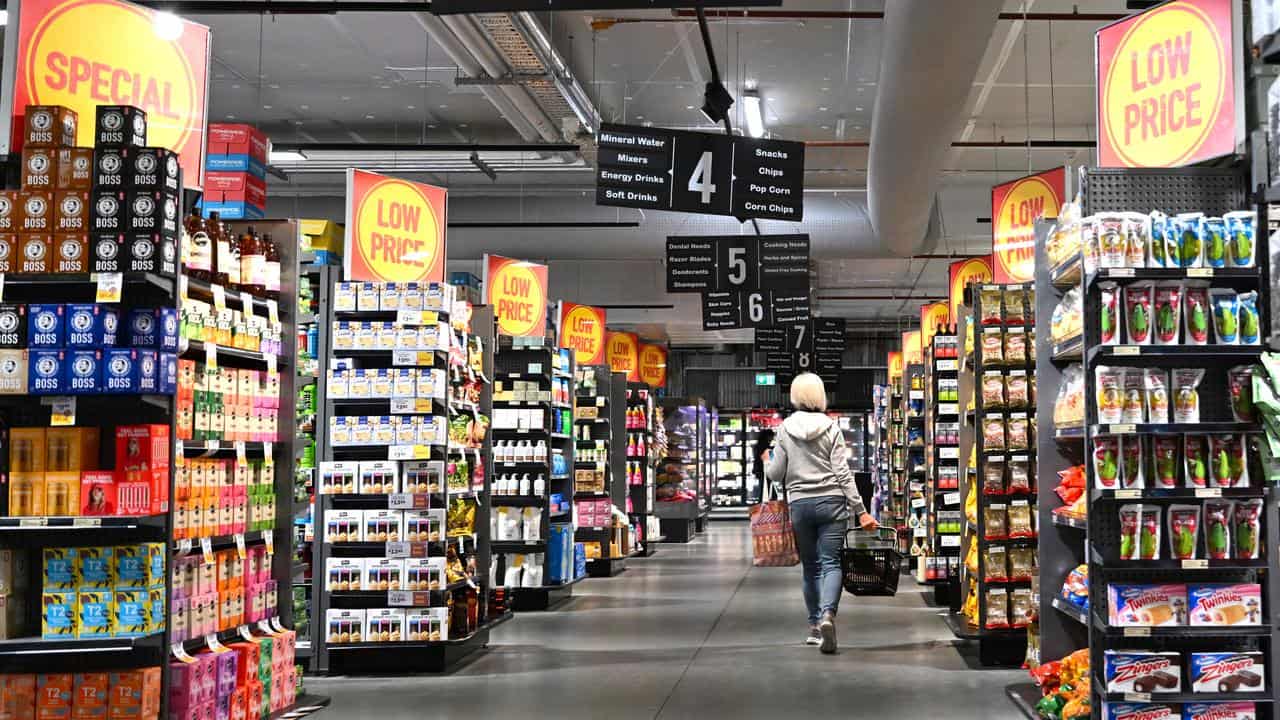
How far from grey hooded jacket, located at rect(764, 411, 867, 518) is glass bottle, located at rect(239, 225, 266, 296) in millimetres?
3894

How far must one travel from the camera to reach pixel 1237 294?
5078mm

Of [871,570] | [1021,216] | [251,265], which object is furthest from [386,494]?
[1021,216]

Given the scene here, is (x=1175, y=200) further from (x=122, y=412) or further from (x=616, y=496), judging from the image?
(x=616, y=496)

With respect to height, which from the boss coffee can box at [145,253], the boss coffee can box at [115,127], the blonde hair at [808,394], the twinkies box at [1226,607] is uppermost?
the boss coffee can box at [115,127]

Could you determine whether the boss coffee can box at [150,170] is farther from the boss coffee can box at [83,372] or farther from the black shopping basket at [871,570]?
the black shopping basket at [871,570]

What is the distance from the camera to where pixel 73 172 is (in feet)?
15.8

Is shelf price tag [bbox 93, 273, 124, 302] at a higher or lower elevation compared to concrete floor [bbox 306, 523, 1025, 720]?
higher

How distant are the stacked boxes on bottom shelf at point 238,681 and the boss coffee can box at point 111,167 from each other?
181 centimetres

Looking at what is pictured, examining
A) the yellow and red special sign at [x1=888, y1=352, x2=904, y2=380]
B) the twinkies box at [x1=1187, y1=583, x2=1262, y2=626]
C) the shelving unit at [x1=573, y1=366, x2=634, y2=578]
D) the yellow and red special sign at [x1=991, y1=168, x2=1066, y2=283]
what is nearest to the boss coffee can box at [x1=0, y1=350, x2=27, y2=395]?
the twinkies box at [x1=1187, y1=583, x2=1262, y2=626]

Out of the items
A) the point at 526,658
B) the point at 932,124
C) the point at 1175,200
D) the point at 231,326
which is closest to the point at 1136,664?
the point at 1175,200

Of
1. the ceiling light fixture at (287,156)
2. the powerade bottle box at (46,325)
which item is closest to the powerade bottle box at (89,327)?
the powerade bottle box at (46,325)

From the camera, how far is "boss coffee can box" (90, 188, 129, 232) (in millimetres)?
4801

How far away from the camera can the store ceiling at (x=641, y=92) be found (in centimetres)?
1230

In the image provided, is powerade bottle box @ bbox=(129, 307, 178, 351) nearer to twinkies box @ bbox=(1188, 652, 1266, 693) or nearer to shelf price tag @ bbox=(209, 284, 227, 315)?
shelf price tag @ bbox=(209, 284, 227, 315)
